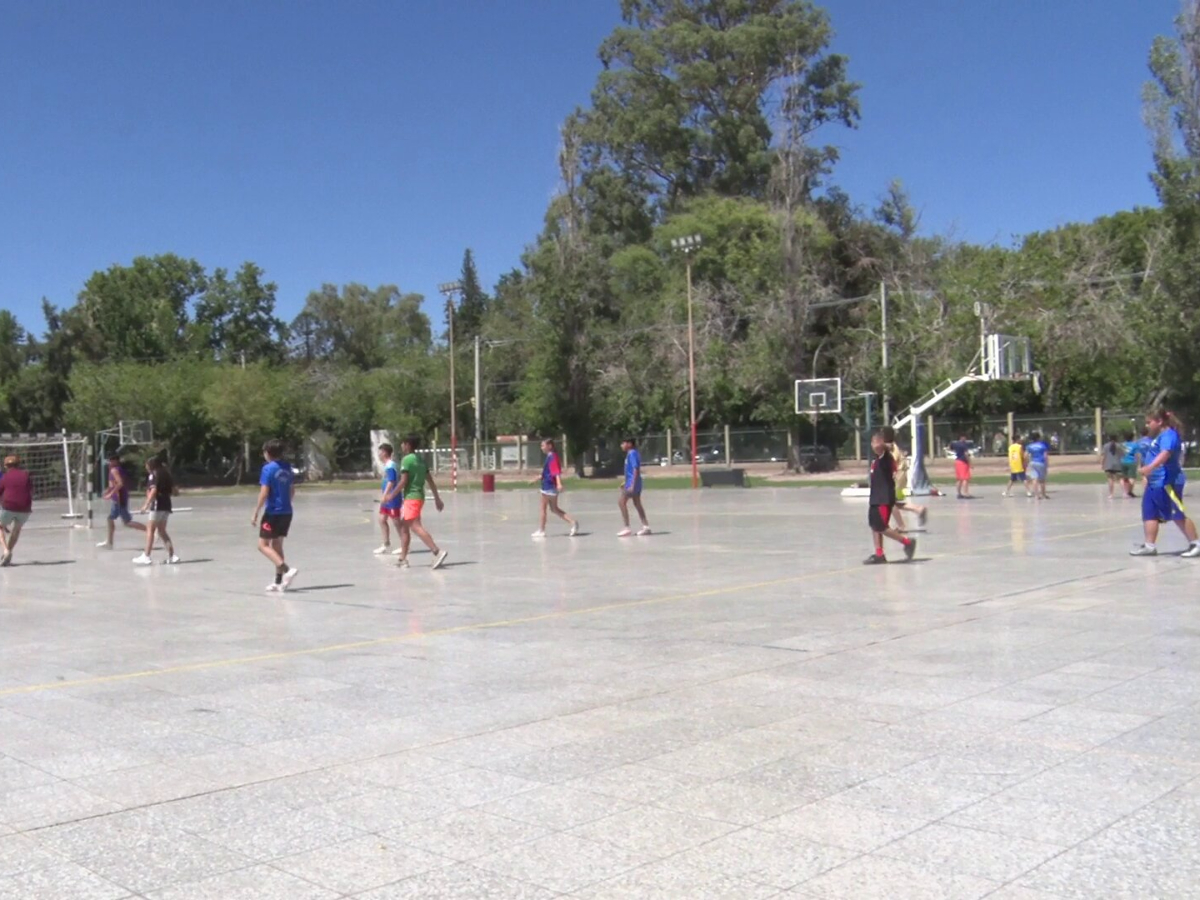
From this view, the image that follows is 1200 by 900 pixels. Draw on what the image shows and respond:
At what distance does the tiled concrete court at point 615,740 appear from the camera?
4.62m

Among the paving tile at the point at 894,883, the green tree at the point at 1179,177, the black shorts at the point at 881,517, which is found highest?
the green tree at the point at 1179,177

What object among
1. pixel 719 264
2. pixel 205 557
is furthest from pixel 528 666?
pixel 719 264

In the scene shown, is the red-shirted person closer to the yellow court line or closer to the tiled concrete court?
the yellow court line

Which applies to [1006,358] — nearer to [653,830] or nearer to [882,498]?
[882,498]

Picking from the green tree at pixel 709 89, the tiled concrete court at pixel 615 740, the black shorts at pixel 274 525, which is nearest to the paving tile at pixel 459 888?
the tiled concrete court at pixel 615 740

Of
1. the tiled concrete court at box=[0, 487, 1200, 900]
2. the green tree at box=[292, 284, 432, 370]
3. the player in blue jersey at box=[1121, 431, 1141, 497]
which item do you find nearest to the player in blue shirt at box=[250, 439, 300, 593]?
the tiled concrete court at box=[0, 487, 1200, 900]

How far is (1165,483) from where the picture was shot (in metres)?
14.3

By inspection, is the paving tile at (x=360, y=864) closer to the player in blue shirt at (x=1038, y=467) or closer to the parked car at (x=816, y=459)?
the player in blue shirt at (x=1038, y=467)

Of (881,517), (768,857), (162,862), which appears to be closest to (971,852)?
(768,857)

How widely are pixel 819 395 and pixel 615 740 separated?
37.8 meters

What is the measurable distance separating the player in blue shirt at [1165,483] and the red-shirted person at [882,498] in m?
2.78

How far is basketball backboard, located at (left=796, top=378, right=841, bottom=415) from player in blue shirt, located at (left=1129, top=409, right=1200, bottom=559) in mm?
27818

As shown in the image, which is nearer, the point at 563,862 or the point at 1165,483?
the point at 563,862

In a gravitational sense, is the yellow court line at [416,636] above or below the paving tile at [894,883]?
above
